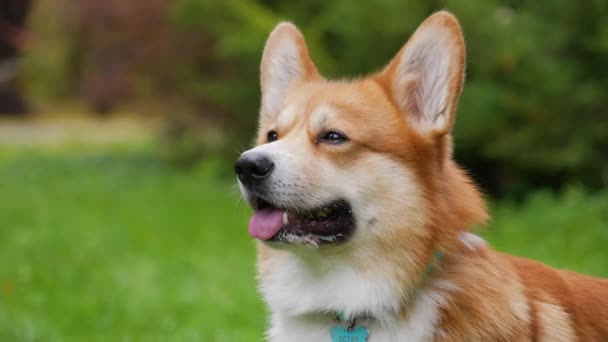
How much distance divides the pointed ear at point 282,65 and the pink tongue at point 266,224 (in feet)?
2.63

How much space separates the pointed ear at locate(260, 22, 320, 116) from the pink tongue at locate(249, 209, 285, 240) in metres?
0.80

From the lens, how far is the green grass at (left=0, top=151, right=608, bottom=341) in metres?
5.80

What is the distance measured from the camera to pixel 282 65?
13.6 ft

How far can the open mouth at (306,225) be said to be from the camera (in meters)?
3.38

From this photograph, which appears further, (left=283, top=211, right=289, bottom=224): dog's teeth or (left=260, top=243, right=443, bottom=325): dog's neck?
(left=283, top=211, right=289, bottom=224): dog's teeth

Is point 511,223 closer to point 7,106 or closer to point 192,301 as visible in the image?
point 192,301

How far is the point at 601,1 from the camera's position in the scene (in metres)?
9.14

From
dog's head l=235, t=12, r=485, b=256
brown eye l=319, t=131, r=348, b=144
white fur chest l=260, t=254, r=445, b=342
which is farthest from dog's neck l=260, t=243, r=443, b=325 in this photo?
brown eye l=319, t=131, r=348, b=144

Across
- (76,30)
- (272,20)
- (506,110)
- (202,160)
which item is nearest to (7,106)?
(76,30)

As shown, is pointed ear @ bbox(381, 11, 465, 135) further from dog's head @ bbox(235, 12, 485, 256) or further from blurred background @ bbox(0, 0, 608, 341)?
blurred background @ bbox(0, 0, 608, 341)

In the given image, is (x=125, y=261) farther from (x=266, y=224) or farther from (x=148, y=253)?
(x=266, y=224)

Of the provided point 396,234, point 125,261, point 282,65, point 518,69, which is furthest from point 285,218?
Answer: point 518,69

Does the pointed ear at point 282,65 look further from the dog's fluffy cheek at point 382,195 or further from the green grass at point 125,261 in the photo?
the green grass at point 125,261

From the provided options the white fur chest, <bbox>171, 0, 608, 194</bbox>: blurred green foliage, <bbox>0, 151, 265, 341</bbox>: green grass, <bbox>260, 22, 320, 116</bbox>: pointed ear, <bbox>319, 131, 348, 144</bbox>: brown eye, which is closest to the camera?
the white fur chest
